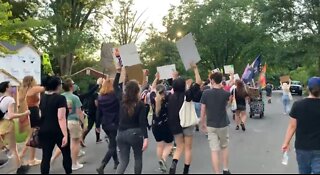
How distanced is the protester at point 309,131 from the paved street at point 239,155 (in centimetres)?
250

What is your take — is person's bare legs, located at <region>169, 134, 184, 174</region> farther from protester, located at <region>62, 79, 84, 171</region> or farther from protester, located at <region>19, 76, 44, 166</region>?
protester, located at <region>19, 76, 44, 166</region>

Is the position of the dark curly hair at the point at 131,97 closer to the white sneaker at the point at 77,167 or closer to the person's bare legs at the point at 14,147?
the white sneaker at the point at 77,167

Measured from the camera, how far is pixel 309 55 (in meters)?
44.9

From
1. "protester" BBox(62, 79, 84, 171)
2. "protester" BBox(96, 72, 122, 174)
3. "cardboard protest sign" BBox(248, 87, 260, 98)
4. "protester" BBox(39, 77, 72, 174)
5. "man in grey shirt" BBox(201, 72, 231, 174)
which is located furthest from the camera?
"cardboard protest sign" BBox(248, 87, 260, 98)

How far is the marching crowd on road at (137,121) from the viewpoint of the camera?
5.71 metres

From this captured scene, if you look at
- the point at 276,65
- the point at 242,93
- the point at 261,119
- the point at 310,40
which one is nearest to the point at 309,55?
the point at 310,40

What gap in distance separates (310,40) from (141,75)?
3760 centimetres

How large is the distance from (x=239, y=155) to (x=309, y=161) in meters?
4.48

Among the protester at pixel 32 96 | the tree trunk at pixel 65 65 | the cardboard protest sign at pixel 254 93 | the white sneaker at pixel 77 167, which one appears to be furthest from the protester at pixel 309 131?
the tree trunk at pixel 65 65

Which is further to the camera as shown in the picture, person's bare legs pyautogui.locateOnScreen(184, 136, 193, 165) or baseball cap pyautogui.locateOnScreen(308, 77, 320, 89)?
person's bare legs pyautogui.locateOnScreen(184, 136, 193, 165)

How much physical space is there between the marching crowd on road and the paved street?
0.31m

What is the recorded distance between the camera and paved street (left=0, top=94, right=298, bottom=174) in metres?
8.53

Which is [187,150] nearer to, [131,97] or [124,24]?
[131,97]

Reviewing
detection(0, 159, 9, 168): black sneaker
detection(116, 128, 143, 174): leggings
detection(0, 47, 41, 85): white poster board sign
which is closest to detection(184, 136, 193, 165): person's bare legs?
detection(116, 128, 143, 174): leggings
